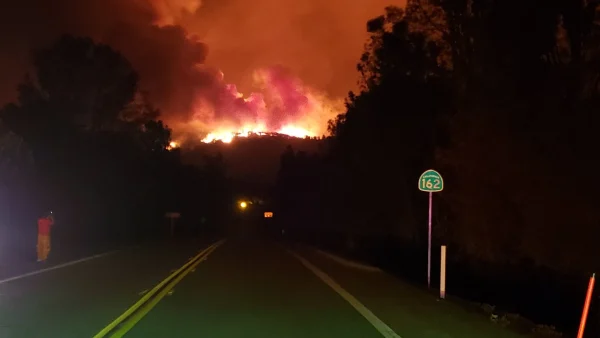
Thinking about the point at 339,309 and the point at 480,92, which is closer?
the point at 339,309

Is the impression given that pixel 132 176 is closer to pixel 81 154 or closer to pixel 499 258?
pixel 81 154

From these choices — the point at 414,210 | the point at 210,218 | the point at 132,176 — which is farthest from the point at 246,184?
the point at 414,210

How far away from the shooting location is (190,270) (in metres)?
27.0

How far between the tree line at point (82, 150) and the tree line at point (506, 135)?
23547 millimetres

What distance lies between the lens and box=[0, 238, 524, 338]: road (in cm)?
1248

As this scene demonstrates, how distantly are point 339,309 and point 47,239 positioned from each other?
849 inches

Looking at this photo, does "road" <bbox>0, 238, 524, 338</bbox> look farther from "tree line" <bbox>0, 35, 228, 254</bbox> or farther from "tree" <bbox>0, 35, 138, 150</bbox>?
"tree" <bbox>0, 35, 138, 150</bbox>

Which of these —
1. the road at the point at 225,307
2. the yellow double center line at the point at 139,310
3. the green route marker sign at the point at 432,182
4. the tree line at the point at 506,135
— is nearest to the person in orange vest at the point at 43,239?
the road at the point at 225,307

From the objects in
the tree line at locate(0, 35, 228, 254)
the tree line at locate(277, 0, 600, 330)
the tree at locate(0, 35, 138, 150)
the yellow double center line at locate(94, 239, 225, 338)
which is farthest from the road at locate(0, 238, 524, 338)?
the tree at locate(0, 35, 138, 150)

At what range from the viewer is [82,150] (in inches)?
2334

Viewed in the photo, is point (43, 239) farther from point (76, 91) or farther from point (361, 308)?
point (76, 91)

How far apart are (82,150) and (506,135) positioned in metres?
45.5

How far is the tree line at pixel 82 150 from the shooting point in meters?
48.8

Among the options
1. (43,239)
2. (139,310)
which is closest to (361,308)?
(139,310)
